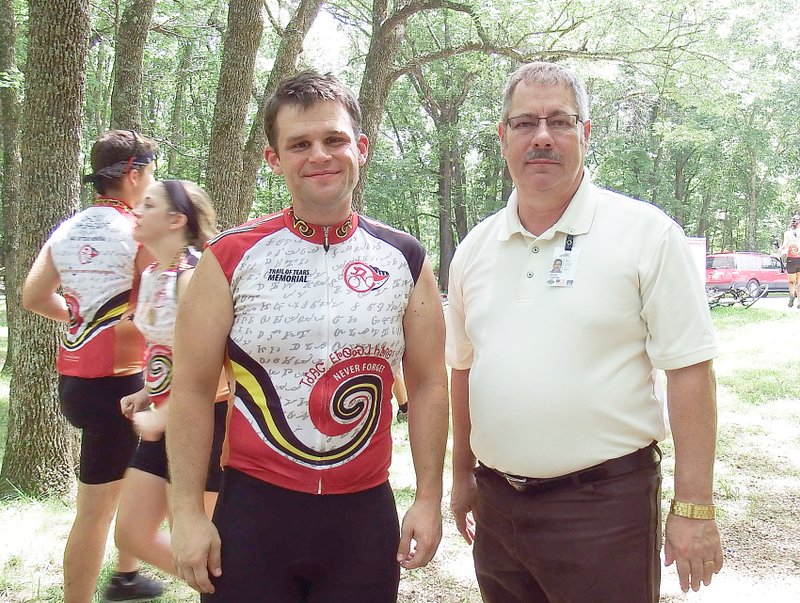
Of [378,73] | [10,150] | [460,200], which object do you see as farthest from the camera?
[460,200]

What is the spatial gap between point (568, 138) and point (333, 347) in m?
0.99

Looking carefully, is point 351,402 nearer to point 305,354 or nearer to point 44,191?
point 305,354

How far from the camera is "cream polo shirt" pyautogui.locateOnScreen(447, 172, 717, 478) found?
192 cm

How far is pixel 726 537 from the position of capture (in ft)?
13.6

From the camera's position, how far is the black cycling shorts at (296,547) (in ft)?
5.89

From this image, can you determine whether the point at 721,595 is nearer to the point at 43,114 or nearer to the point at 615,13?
the point at 43,114

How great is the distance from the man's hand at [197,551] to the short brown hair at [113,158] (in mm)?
1857

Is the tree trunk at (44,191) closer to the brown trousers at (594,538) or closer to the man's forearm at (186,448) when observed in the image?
the man's forearm at (186,448)

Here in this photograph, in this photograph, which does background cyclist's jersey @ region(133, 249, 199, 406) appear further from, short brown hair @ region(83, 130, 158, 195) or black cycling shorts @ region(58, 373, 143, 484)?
short brown hair @ region(83, 130, 158, 195)

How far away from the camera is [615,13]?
390 inches

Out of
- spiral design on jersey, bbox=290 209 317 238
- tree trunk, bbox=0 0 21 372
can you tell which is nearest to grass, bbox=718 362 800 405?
spiral design on jersey, bbox=290 209 317 238

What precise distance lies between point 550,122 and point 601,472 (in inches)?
42.3

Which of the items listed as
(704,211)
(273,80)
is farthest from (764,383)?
(704,211)

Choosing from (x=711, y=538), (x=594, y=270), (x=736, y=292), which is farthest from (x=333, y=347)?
(x=736, y=292)
